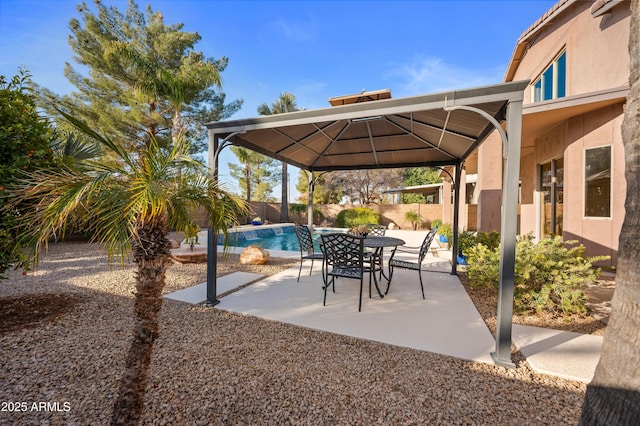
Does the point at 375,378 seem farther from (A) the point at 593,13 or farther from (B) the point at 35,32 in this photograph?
→ (B) the point at 35,32

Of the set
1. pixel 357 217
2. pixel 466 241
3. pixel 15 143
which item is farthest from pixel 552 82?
pixel 357 217

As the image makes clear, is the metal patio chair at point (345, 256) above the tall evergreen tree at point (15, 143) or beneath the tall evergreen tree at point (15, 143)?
beneath

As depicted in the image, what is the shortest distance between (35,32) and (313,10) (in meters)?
8.02

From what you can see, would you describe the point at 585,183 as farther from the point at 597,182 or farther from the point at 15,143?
the point at 15,143

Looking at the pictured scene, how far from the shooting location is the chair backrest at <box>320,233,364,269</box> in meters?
3.97

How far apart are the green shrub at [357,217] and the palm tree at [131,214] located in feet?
54.0

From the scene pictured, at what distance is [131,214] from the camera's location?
5.14 ft

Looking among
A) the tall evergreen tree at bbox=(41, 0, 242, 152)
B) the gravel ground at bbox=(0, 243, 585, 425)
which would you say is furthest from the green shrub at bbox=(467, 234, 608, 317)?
the tall evergreen tree at bbox=(41, 0, 242, 152)

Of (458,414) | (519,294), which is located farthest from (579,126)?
(458,414)

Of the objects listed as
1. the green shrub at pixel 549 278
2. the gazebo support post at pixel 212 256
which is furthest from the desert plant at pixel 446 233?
the gazebo support post at pixel 212 256

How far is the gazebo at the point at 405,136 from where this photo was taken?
8.84 feet

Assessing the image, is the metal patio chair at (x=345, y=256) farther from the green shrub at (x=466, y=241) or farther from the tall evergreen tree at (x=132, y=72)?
the tall evergreen tree at (x=132, y=72)

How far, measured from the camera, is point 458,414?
6.50ft

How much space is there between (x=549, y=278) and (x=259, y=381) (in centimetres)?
404
